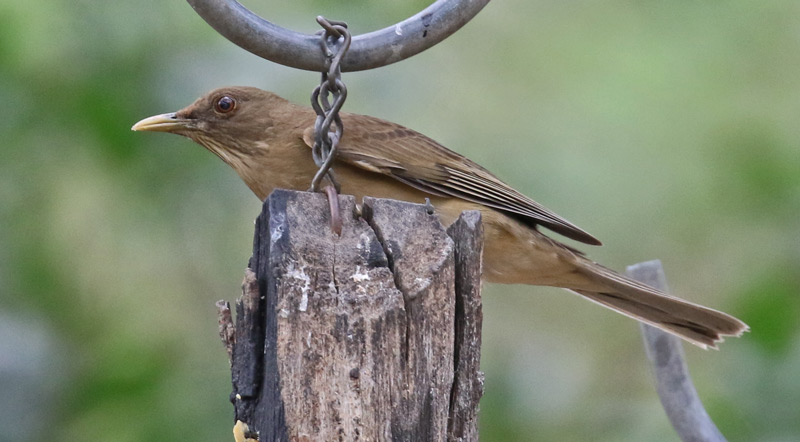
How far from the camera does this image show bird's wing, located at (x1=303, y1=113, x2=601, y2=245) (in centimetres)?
477

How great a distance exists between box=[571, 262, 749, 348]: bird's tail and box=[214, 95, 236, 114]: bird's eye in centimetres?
198

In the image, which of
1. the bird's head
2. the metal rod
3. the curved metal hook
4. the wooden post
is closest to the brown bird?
the bird's head

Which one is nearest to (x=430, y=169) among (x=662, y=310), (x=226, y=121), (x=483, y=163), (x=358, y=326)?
(x=226, y=121)

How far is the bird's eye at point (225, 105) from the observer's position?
514 cm

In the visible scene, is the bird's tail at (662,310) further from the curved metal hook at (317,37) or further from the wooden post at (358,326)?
the wooden post at (358,326)

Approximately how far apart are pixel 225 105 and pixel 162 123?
1.10 ft

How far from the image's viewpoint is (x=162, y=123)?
4.98 metres

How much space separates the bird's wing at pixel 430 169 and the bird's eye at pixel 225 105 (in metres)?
0.55

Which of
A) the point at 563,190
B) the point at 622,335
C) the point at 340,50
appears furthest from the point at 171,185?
the point at 622,335

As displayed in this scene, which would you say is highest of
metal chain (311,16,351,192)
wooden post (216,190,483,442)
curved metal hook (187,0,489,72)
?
curved metal hook (187,0,489,72)

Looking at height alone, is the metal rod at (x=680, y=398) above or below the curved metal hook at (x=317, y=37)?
below

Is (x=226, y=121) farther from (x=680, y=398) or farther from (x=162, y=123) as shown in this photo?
(x=680, y=398)

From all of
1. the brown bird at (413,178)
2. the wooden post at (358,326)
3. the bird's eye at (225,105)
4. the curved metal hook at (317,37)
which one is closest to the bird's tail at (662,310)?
the brown bird at (413,178)

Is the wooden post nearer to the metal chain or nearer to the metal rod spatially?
the metal chain
